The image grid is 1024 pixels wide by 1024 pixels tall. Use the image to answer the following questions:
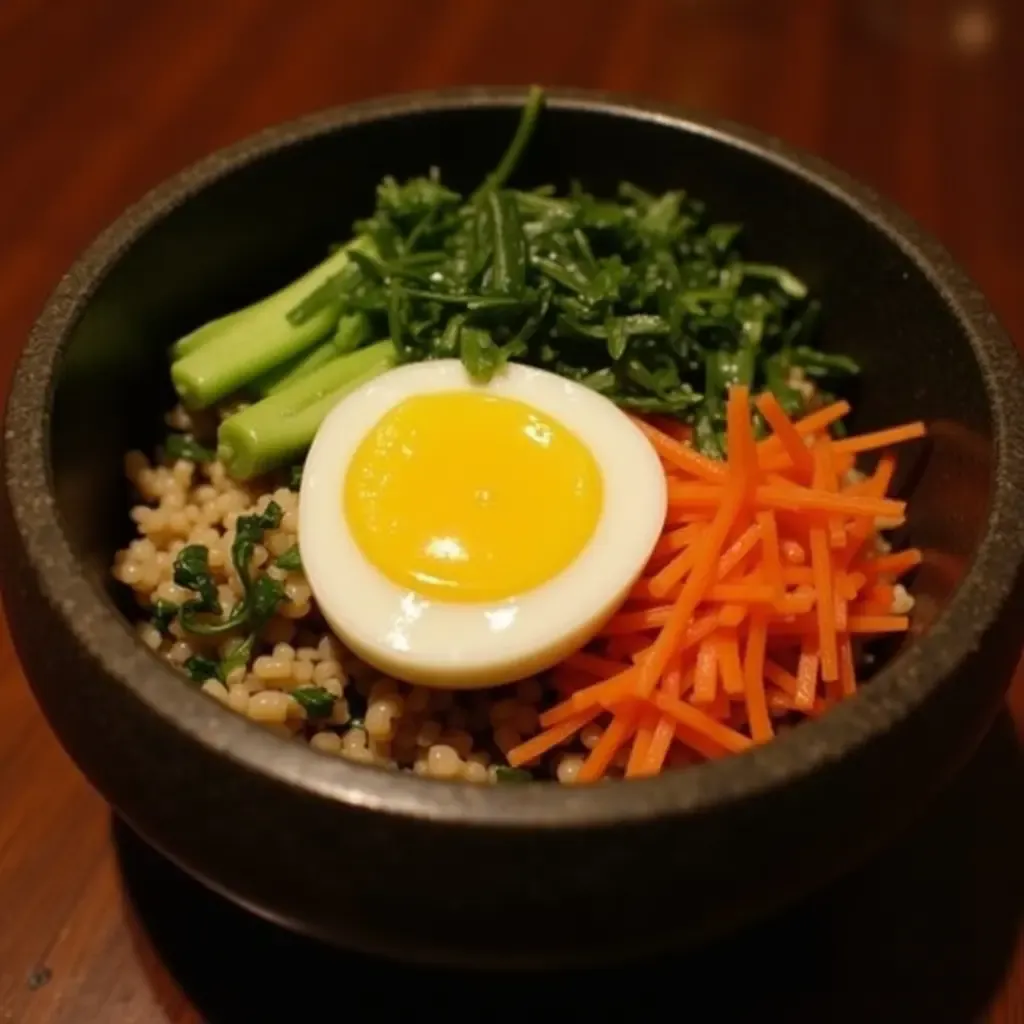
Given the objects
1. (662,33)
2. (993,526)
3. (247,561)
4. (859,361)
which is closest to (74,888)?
(247,561)

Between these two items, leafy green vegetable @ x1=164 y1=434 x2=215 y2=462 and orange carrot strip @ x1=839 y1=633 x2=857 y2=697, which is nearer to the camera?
orange carrot strip @ x1=839 y1=633 x2=857 y2=697

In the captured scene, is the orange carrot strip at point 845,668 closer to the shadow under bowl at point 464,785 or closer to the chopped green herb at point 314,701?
the shadow under bowl at point 464,785

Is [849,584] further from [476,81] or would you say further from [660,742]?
[476,81]

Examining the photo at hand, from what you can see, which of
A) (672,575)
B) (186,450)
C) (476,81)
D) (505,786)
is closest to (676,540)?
(672,575)

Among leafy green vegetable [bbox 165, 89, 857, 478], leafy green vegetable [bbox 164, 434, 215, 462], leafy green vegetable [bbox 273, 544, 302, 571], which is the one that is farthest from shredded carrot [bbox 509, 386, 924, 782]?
leafy green vegetable [bbox 164, 434, 215, 462]

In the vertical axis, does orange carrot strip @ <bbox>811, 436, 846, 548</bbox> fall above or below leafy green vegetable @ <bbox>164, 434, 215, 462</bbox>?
above

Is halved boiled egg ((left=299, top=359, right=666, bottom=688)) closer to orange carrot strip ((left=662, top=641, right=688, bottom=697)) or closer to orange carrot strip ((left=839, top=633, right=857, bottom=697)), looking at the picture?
orange carrot strip ((left=662, top=641, right=688, bottom=697))

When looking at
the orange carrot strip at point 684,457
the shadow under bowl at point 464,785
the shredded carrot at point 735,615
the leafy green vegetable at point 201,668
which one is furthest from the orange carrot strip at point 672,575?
the leafy green vegetable at point 201,668

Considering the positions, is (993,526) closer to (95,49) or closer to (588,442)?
(588,442)
